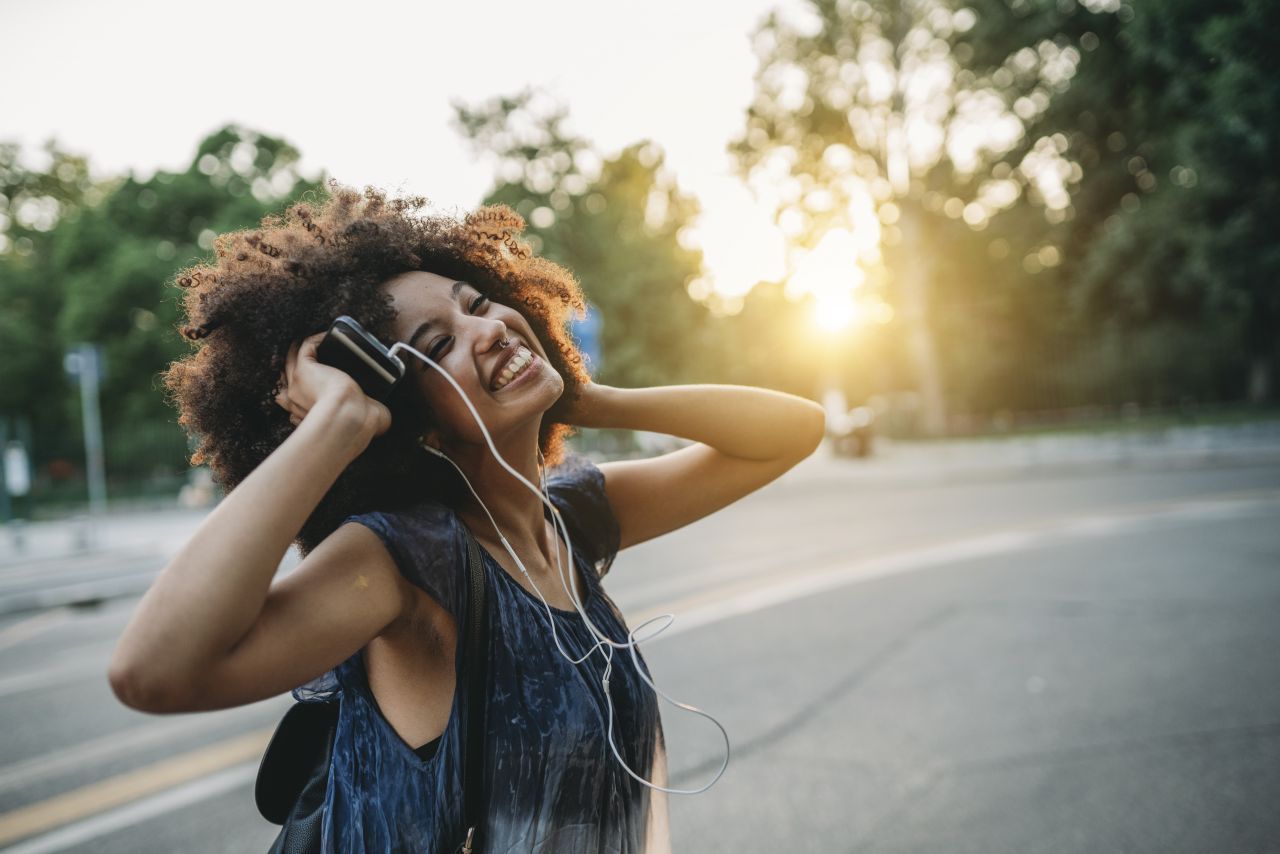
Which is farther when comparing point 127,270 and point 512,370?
point 127,270

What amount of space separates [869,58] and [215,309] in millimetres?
24540

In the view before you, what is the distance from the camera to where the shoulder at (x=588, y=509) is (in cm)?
193

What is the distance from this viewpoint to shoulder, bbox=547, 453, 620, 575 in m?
1.93

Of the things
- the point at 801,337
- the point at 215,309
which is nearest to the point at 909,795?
the point at 215,309

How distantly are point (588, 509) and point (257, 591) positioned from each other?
923 millimetres

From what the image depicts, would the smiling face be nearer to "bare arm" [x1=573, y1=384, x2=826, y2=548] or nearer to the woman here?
the woman

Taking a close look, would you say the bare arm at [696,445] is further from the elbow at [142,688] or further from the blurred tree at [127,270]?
the blurred tree at [127,270]

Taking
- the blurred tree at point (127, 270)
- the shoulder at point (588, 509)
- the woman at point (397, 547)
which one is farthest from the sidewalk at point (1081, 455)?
the blurred tree at point (127, 270)

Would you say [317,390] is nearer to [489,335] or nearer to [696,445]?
[489,335]

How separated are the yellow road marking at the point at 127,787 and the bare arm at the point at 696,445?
340 centimetres

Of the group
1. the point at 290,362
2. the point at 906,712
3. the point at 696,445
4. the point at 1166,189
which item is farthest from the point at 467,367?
the point at 1166,189

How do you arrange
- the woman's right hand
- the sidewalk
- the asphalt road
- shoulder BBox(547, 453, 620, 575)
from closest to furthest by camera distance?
the woman's right hand < shoulder BBox(547, 453, 620, 575) < the asphalt road < the sidewalk

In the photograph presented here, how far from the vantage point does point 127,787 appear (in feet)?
13.9

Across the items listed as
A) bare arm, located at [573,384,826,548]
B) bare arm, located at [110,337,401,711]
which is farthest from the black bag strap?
bare arm, located at [573,384,826,548]
